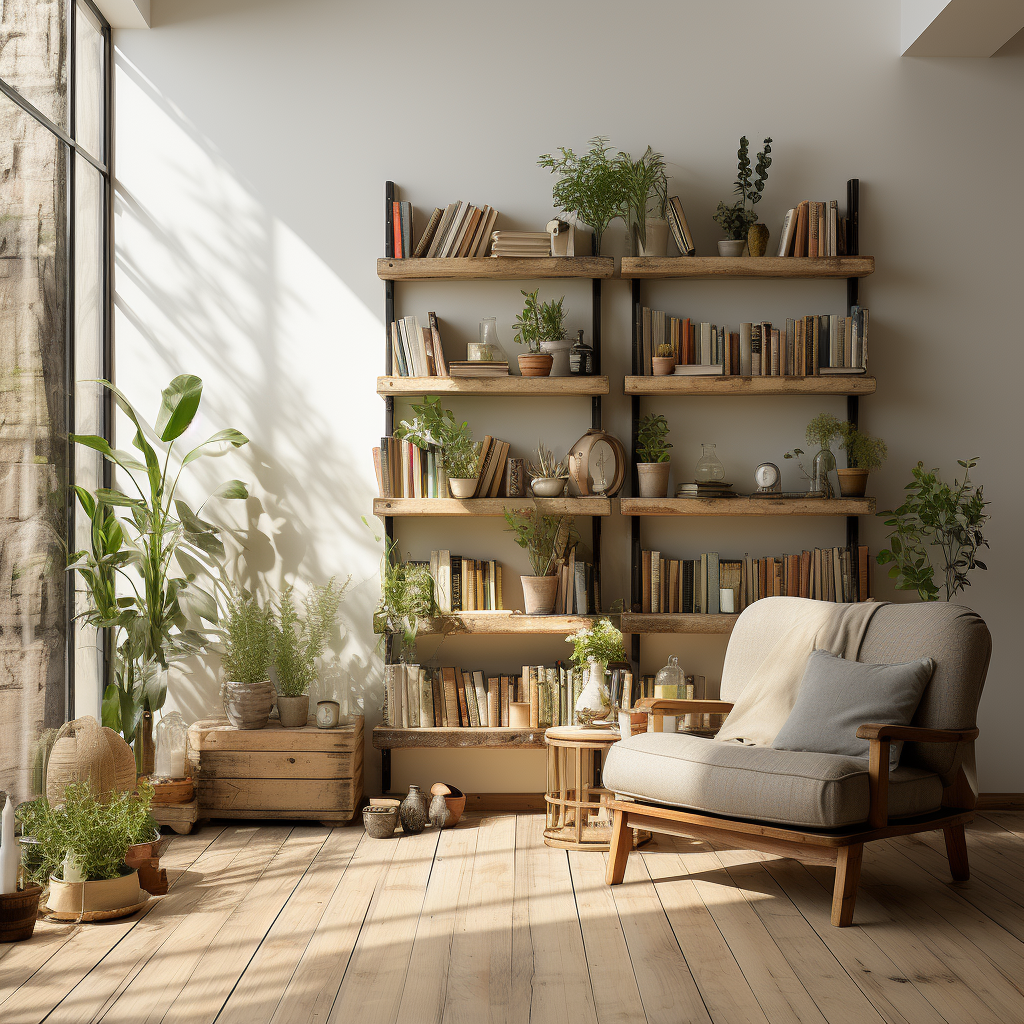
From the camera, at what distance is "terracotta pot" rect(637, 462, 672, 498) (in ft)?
13.8

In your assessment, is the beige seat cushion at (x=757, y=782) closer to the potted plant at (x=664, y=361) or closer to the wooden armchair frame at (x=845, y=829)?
the wooden armchair frame at (x=845, y=829)

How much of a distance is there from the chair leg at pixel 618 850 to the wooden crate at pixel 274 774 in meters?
1.21

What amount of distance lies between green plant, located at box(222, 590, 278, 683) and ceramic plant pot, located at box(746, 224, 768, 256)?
2.60 metres

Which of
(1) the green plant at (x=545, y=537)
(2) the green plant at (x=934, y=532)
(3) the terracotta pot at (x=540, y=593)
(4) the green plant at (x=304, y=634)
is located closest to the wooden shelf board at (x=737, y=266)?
(2) the green plant at (x=934, y=532)

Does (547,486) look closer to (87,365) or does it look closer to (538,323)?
(538,323)

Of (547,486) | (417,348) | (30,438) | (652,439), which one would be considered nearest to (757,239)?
(652,439)

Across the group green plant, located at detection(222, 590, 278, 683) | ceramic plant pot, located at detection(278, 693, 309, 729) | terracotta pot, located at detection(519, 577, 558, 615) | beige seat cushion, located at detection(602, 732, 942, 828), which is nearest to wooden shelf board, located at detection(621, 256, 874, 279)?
terracotta pot, located at detection(519, 577, 558, 615)

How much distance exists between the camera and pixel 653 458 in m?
4.28

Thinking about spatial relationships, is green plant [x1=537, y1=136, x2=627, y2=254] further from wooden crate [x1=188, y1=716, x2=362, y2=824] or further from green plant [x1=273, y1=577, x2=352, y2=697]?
wooden crate [x1=188, y1=716, x2=362, y2=824]

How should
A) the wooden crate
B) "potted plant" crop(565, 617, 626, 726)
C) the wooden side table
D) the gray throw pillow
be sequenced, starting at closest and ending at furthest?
the gray throw pillow < the wooden side table < "potted plant" crop(565, 617, 626, 726) < the wooden crate

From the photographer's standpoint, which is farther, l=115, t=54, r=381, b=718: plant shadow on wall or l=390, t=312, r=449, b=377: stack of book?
l=115, t=54, r=381, b=718: plant shadow on wall

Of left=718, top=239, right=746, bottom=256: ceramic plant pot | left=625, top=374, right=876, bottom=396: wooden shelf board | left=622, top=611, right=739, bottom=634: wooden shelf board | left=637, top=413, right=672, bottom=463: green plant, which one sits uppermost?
left=718, top=239, right=746, bottom=256: ceramic plant pot

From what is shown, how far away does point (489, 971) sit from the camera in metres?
2.55

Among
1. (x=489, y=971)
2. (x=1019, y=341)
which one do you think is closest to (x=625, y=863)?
(x=489, y=971)
